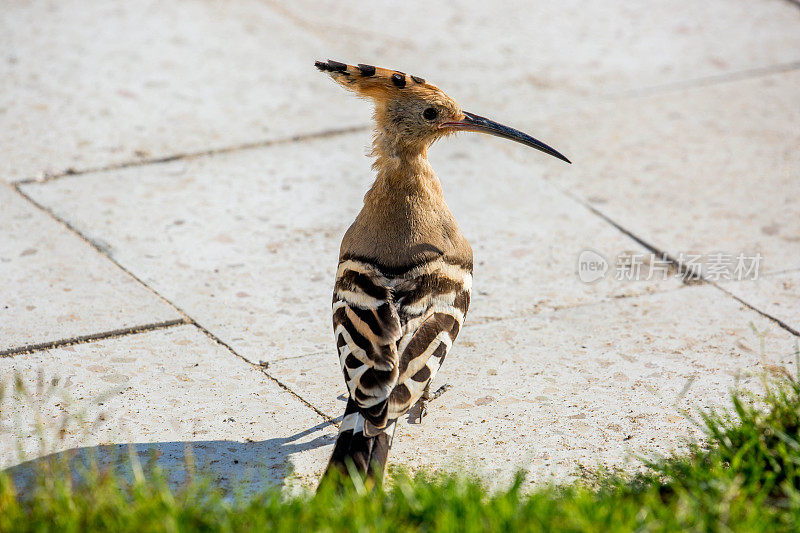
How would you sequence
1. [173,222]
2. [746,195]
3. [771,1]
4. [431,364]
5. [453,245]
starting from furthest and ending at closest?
[771,1] → [746,195] → [173,222] → [453,245] → [431,364]

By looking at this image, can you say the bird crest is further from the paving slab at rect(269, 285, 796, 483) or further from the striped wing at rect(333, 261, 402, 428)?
the paving slab at rect(269, 285, 796, 483)

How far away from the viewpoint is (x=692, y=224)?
6.01 meters

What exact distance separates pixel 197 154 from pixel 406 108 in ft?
8.28

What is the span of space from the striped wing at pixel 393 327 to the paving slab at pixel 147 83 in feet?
9.43

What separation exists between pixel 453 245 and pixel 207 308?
1.41m

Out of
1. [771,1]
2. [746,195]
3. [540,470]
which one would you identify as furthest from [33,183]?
[771,1]

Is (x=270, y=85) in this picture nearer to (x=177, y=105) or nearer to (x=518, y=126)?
(x=177, y=105)

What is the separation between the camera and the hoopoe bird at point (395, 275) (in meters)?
3.62

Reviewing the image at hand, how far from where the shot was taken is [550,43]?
27.4 feet

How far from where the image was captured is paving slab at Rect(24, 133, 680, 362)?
510 centimetres

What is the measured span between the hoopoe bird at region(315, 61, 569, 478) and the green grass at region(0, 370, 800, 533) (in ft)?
0.93

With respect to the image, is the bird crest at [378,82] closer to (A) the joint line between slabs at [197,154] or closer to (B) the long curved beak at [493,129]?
(B) the long curved beak at [493,129]

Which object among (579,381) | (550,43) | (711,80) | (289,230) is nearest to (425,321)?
(579,381)

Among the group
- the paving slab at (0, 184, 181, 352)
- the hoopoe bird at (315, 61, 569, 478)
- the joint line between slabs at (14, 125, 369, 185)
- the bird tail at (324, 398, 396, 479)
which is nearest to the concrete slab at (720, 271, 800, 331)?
the hoopoe bird at (315, 61, 569, 478)
